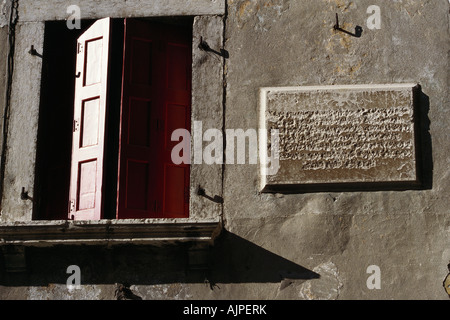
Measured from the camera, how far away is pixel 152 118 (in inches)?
327

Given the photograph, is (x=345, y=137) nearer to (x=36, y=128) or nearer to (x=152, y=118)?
(x=152, y=118)

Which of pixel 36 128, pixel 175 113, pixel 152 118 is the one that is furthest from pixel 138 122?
pixel 36 128

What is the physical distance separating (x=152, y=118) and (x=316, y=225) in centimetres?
176

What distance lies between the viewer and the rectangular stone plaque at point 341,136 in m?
7.67

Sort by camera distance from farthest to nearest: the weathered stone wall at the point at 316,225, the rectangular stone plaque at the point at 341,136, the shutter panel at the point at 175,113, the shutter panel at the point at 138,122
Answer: the shutter panel at the point at 175,113, the shutter panel at the point at 138,122, the rectangular stone plaque at the point at 341,136, the weathered stone wall at the point at 316,225

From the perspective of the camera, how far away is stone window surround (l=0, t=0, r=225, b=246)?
24.5 ft

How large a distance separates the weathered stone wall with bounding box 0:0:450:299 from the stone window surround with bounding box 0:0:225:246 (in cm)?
11

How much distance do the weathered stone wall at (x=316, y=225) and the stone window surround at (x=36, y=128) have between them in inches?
4.5

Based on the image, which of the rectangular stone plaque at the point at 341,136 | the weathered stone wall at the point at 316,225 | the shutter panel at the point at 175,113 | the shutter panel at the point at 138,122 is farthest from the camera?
the shutter panel at the point at 175,113

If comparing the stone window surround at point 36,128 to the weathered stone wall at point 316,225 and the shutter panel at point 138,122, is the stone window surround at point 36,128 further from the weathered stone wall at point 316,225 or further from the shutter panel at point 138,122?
the shutter panel at point 138,122

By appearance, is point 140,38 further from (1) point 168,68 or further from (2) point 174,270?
(2) point 174,270

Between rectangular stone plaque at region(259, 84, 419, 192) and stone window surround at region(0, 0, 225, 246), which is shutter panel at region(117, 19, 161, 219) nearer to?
stone window surround at region(0, 0, 225, 246)

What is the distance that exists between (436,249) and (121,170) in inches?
104

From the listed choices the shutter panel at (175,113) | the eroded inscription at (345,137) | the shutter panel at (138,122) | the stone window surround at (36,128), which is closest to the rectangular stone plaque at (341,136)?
the eroded inscription at (345,137)
